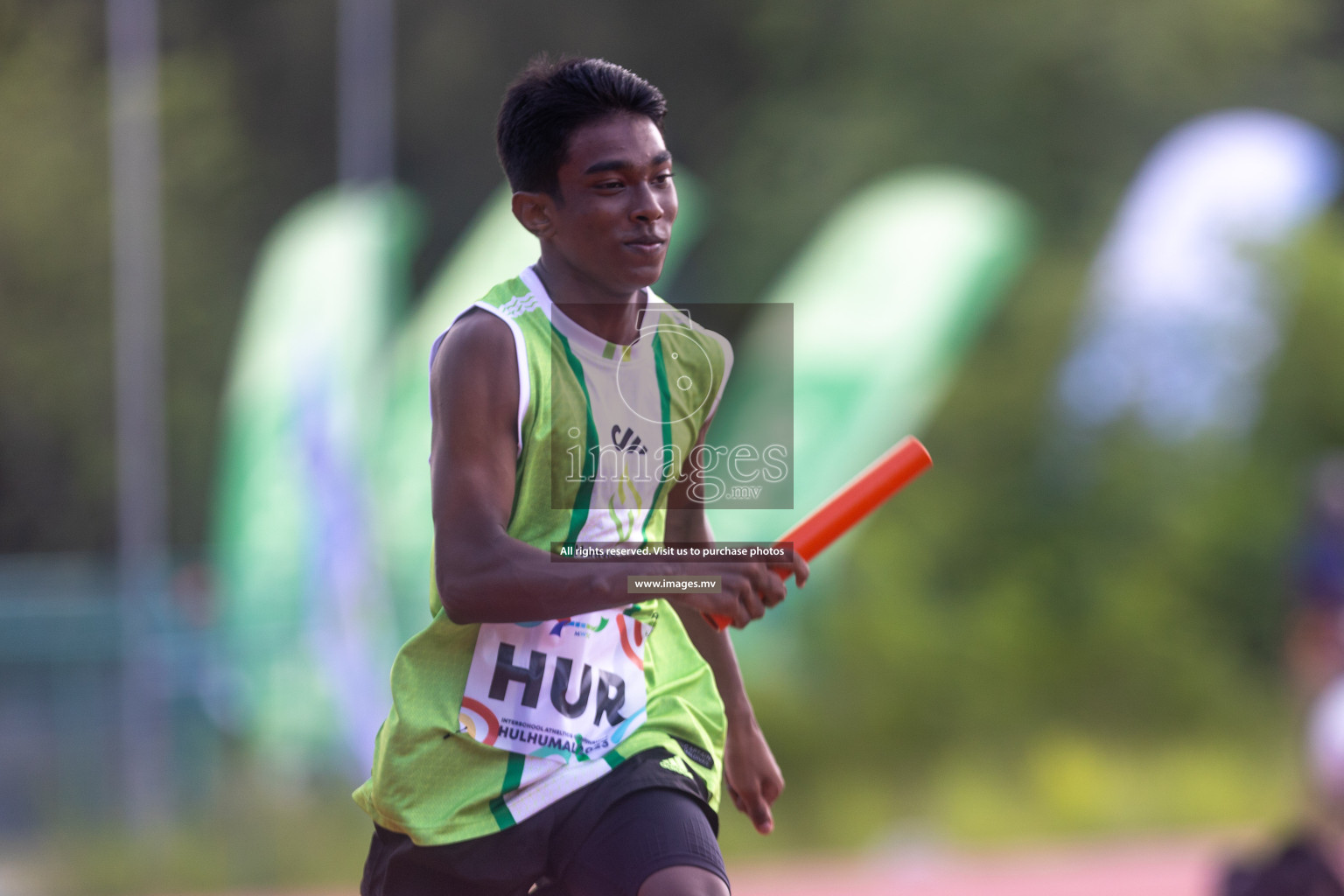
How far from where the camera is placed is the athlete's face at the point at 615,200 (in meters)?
2.47

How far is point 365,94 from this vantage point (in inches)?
574

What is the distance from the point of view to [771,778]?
2.84 m

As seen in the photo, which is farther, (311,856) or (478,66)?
(478,66)

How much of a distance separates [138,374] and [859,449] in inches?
256

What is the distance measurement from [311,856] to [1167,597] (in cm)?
702

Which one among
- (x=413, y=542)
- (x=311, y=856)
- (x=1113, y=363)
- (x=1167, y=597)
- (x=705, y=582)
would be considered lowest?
(x=311, y=856)

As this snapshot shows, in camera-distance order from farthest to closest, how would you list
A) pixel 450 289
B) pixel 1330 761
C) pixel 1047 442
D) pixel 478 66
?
pixel 478 66
pixel 1047 442
pixel 450 289
pixel 1330 761

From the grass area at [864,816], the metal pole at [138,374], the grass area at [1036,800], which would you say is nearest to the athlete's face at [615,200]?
the grass area at [864,816]

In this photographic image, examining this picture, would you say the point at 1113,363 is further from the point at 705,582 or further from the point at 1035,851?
the point at 705,582

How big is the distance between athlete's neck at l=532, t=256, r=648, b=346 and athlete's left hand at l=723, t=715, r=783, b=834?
73 centimetres

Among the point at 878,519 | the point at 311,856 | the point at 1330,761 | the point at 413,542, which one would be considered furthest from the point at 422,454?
the point at 1330,761

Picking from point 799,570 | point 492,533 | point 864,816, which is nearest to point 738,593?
point 799,570

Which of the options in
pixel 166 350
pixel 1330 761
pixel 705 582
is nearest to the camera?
pixel 705 582

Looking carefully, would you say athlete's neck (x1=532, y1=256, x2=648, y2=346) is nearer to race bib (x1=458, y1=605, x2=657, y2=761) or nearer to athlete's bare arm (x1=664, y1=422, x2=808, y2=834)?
athlete's bare arm (x1=664, y1=422, x2=808, y2=834)
